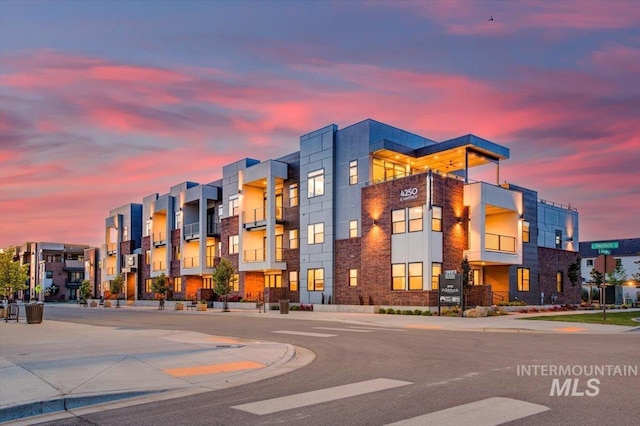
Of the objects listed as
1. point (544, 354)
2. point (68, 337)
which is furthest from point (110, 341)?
point (544, 354)

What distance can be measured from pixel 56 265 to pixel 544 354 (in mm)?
119502

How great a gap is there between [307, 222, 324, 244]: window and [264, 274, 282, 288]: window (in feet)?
19.6

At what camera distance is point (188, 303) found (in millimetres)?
54781

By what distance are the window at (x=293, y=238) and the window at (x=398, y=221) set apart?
1175cm

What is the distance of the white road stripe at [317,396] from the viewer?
7.90 m

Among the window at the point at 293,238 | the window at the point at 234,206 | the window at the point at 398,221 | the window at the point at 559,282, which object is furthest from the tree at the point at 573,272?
the window at the point at 234,206

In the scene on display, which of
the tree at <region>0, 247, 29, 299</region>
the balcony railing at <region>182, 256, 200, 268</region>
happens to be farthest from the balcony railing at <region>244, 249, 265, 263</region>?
the tree at <region>0, 247, 29, 299</region>

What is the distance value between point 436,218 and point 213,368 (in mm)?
26532

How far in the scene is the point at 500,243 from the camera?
39656 mm

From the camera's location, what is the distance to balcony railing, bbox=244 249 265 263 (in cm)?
4959

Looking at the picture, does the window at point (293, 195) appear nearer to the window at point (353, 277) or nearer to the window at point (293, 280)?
the window at point (293, 280)

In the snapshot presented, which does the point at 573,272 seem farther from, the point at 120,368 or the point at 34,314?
the point at 120,368

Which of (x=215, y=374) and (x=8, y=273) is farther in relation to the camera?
(x=8, y=273)

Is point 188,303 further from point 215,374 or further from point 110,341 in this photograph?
point 215,374
